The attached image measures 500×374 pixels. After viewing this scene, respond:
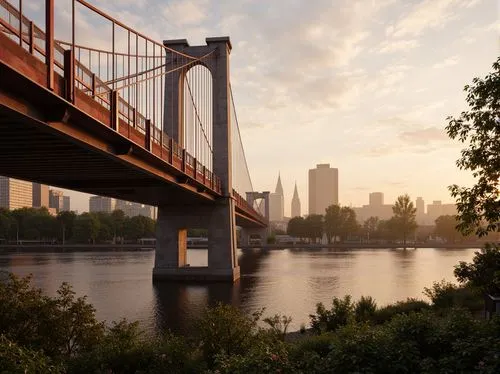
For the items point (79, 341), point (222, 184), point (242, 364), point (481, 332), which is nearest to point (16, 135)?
point (79, 341)

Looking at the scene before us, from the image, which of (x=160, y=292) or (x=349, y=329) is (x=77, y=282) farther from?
(x=349, y=329)

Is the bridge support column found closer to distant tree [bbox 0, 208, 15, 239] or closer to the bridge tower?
distant tree [bbox 0, 208, 15, 239]

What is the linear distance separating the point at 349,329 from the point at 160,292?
30.2m

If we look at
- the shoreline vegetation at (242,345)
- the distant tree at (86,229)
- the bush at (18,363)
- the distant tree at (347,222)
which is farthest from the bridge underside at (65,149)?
the distant tree at (347,222)

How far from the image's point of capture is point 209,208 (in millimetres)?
48250

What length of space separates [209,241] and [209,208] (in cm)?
335

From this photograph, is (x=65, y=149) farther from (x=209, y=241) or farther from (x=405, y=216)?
(x=405, y=216)

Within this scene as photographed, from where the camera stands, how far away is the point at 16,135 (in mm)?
17953

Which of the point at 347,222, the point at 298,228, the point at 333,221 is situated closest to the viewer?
the point at 333,221

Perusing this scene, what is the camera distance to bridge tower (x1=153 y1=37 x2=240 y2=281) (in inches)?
1864

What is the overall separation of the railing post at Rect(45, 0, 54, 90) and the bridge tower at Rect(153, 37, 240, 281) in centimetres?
3414

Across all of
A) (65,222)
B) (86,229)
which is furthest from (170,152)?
(65,222)

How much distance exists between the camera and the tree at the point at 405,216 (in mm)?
146125

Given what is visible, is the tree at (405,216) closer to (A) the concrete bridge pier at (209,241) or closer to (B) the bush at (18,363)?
(A) the concrete bridge pier at (209,241)
